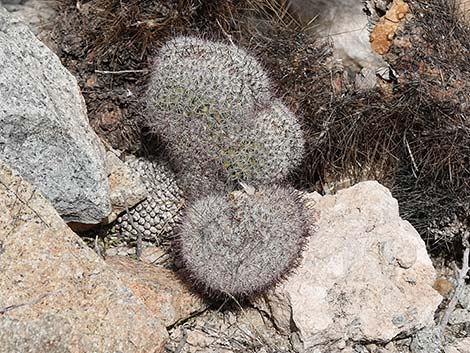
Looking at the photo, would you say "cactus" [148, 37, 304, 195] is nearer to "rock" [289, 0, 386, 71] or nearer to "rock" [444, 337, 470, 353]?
Answer: "rock" [289, 0, 386, 71]

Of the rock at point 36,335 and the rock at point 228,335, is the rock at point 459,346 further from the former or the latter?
the rock at point 36,335

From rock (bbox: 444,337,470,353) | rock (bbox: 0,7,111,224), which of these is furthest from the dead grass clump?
rock (bbox: 0,7,111,224)

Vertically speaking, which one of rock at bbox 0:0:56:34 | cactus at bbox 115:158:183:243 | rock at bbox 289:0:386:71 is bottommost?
cactus at bbox 115:158:183:243

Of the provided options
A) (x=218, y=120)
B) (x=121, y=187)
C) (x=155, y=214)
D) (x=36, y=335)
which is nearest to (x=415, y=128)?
(x=218, y=120)

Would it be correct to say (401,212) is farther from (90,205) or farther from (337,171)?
(90,205)

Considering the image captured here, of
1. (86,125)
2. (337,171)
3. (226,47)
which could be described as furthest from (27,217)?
(337,171)

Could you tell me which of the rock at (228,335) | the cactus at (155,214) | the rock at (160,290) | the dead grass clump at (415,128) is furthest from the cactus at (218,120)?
the rock at (228,335)
